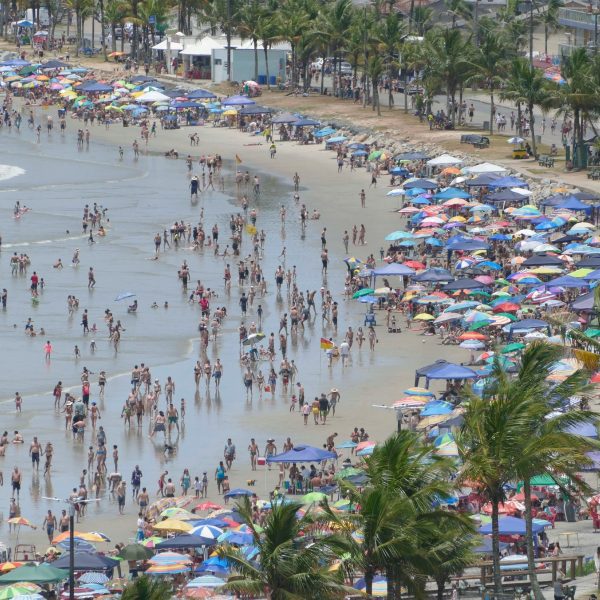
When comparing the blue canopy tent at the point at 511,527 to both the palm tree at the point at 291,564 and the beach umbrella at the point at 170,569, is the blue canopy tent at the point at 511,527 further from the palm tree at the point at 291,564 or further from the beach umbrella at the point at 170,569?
the palm tree at the point at 291,564

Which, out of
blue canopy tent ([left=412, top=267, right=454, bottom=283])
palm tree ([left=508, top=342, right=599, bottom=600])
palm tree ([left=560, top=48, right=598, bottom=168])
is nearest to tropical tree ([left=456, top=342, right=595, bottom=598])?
palm tree ([left=508, top=342, right=599, bottom=600])

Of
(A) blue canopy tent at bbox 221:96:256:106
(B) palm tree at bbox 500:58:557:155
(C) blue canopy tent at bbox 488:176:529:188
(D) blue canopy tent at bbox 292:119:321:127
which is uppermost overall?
(B) palm tree at bbox 500:58:557:155

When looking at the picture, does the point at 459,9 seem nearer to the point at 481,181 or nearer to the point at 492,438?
the point at 481,181

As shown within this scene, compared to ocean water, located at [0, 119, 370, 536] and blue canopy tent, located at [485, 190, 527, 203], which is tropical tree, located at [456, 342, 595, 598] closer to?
ocean water, located at [0, 119, 370, 536]

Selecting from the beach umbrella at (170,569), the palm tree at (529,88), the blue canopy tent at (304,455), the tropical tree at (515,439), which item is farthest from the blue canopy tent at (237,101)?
the tropical tree at (515,439)

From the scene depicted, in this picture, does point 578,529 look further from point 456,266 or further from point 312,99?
point 312,99

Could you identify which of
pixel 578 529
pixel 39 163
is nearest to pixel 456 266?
pixel 578 529

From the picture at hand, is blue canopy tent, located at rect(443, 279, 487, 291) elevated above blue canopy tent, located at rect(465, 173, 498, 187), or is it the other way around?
blue canopy tent, located at rect(465, 173, 498, 187)

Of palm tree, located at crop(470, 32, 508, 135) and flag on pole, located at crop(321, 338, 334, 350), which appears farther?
palm tree, located at crop(470, 32, 508, 135)
